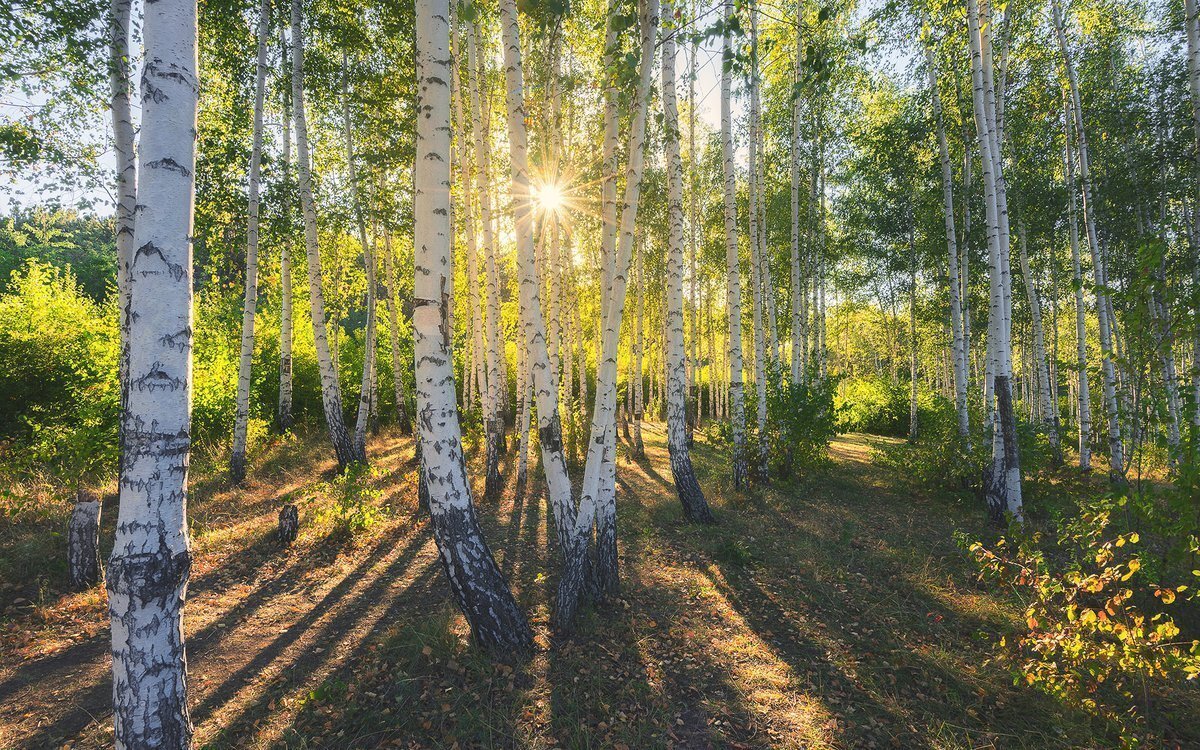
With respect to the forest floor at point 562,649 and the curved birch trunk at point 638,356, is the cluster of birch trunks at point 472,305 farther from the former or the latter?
the curved birch trunk at point 638,356

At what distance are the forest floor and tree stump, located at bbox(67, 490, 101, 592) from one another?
20 centimetres

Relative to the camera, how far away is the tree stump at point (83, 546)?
198 inches

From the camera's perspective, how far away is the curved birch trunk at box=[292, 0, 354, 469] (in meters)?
8.54

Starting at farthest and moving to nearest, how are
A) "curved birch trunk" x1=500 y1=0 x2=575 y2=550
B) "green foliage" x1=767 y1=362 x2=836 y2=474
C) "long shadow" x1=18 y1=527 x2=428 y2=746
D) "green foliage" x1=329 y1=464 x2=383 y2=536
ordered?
"green foliage" x1=767 y1=362 x2=836 y2=474
"green foliage" x1=329 y1=464 x2=383 y2=536
"curved birch trunk" x1=500 y1=0 x2=575 y2=550
"long shadow" x1=18 y1=527 x2=428 y2=746

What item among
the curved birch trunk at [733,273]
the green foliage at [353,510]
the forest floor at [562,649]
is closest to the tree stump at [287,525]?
the forest floor at [562,649]

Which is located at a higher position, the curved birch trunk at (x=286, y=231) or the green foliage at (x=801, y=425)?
the curved birch trunk at (x=286, y=231)

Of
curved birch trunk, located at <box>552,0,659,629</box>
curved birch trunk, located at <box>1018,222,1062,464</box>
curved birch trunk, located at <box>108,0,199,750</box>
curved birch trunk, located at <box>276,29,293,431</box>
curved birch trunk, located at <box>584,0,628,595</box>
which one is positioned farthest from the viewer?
curved birch trunk, located at <box>1018,222,1062,464</box>

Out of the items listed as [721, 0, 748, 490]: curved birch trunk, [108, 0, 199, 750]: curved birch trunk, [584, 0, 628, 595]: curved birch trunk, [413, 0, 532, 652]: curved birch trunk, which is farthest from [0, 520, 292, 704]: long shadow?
[721, 0, 748, 490]: curved birch trunk

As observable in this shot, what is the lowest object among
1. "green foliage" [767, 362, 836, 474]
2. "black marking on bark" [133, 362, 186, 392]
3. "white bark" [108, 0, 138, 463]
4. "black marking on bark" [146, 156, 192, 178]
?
"green foliage" [767, 362, 836, 474]

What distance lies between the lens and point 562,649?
13.5 feet

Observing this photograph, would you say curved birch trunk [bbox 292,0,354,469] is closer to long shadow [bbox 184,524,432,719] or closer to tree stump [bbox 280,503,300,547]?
tree stump [bbox 280,503,300,547]

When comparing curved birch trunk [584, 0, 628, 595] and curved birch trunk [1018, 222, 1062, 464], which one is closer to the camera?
curved birch trunk [584, 0, 628, 595]

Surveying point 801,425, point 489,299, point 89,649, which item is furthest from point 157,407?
point 801,425

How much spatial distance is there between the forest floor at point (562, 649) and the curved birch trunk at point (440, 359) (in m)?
0.51
